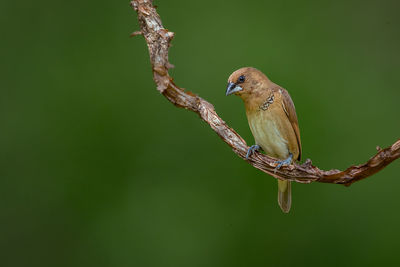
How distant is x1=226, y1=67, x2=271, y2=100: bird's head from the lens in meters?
2.97

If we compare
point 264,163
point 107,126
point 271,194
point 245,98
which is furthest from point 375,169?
point 107,126

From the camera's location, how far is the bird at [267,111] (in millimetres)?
3006

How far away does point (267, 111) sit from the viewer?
3.09m

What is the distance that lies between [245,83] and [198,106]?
0.95m

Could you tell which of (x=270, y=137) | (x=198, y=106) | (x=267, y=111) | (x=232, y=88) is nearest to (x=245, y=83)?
(x=232, y=88)

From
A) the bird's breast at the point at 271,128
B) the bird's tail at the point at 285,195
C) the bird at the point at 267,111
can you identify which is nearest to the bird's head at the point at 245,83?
the bird at the point at 267,111

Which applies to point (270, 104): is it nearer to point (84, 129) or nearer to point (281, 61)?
point (281, 61)

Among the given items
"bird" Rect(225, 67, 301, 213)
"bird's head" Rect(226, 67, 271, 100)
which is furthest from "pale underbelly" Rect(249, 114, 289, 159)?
"bird's head" Rect(226, 67, 271, 100)

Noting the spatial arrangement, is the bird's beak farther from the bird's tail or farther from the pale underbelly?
the bird's tail

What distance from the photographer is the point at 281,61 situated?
4340 mm

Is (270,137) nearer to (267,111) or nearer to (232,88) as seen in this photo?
(267,111)

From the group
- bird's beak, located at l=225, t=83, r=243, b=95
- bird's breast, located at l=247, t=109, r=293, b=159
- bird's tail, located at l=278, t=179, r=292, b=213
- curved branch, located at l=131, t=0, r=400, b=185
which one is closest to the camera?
curved branch, located at l=131, t=0, r=400, b=185

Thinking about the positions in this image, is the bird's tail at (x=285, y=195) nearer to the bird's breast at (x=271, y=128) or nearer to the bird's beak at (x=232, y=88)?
the bird's breast at (x=271, y=128)

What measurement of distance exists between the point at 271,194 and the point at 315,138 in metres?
0.56
